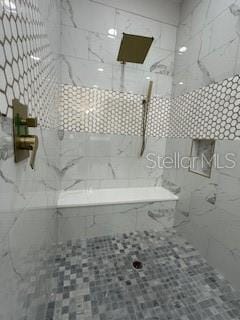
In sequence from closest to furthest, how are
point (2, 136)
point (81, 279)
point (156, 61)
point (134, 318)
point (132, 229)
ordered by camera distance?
point (2, 136), point (134, 318), point (81, 279), point (132, 229), point (156, 61)

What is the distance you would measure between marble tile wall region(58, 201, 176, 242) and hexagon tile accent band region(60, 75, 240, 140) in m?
0.91

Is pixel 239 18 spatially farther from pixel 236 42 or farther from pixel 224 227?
pixel 224 227

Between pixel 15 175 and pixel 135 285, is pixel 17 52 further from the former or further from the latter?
pixel 135 285

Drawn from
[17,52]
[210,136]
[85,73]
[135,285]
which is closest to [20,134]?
[17,52]

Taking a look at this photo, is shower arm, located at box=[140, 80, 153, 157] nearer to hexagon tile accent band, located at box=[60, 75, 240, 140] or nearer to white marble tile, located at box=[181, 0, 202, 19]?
hexagon tile accent band, located at box=[60, 75, 240, 140]

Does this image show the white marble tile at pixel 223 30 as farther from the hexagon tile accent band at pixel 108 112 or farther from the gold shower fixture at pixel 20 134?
the gold shower fixture at pixel 20 134

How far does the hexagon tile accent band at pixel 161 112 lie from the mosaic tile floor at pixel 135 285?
1.19 metres

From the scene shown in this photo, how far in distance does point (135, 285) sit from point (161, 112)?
191cm

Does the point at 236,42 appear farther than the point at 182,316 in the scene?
Yes

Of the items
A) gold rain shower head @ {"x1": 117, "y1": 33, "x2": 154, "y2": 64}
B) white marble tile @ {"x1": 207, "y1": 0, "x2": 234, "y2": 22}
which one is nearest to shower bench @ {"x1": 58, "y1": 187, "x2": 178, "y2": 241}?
gold rain shower head @ {"x1": 117, "y1": 33, "x2": 154, "y2": 64}

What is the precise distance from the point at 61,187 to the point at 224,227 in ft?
5.65

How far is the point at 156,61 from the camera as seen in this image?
2145 mm

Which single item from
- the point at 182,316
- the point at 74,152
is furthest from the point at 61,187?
the point at 182,316

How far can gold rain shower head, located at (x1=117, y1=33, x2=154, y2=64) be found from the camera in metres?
1.56
